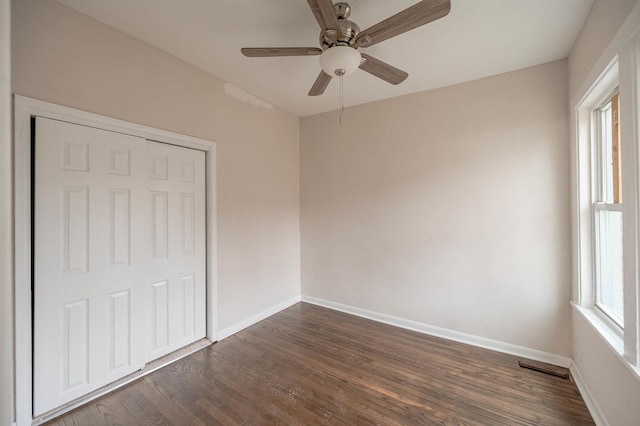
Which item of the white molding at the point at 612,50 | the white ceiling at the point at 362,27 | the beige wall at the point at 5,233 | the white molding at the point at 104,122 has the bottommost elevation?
the beige wall at the point at 5,233

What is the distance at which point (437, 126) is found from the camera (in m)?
2.93

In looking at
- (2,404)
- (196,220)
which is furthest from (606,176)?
(196,220)

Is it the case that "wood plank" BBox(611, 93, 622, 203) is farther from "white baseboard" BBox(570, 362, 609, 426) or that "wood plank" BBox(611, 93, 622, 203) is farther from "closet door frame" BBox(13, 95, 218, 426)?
"closet door frame" BBox(13, 95, 218, 426)

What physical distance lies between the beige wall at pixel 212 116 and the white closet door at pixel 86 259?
0.30m

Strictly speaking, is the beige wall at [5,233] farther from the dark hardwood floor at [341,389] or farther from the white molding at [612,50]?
the white molding at [612,50]

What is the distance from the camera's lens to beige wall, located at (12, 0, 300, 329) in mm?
1770

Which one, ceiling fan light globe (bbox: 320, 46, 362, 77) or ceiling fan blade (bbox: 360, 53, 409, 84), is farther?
ceiling fan blade (bbox: 360, 53, 409, 84)

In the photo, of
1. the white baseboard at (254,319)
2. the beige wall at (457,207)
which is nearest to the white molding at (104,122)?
the beige wall at (457,207)

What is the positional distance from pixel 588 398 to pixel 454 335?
106cm

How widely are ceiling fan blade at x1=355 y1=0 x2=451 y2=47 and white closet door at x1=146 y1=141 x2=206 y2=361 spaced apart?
1909mm

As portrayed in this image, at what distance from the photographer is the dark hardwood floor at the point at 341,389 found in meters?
1.83

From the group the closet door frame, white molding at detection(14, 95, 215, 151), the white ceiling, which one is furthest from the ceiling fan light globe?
the closet door frame

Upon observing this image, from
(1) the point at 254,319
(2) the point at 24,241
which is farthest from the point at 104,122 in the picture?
(1) the point at 254,319

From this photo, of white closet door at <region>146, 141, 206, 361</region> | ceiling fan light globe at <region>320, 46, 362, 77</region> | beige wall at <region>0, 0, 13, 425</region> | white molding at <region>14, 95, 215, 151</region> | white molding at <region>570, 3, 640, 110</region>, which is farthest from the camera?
white closet door at <region>146, 141, 206, 361</region>
